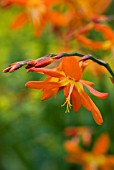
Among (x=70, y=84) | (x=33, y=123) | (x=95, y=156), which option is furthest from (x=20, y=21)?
(x=70, y=84)

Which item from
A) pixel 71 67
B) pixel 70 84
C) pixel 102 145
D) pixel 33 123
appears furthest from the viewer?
pixel 33 123

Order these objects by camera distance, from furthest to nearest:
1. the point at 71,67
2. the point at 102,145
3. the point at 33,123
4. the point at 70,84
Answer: the point at 33,123 → the point at 102,145 → the point at 70,84 → the point at 71,67

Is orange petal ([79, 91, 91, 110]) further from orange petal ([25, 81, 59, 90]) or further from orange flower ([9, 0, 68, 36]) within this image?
orange flower ([9, 0, 68, 36])

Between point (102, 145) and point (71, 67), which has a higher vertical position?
point (71, 67)

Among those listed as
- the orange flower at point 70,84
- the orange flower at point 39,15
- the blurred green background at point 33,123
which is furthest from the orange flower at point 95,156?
the orange flower at point 70,84

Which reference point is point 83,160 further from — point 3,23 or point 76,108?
point 3,23

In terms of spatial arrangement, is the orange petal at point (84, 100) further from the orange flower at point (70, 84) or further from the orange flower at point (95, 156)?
the orange flower at point (95, 156)

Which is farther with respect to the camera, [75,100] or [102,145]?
[102,145]

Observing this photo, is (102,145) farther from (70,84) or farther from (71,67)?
(71,67)
